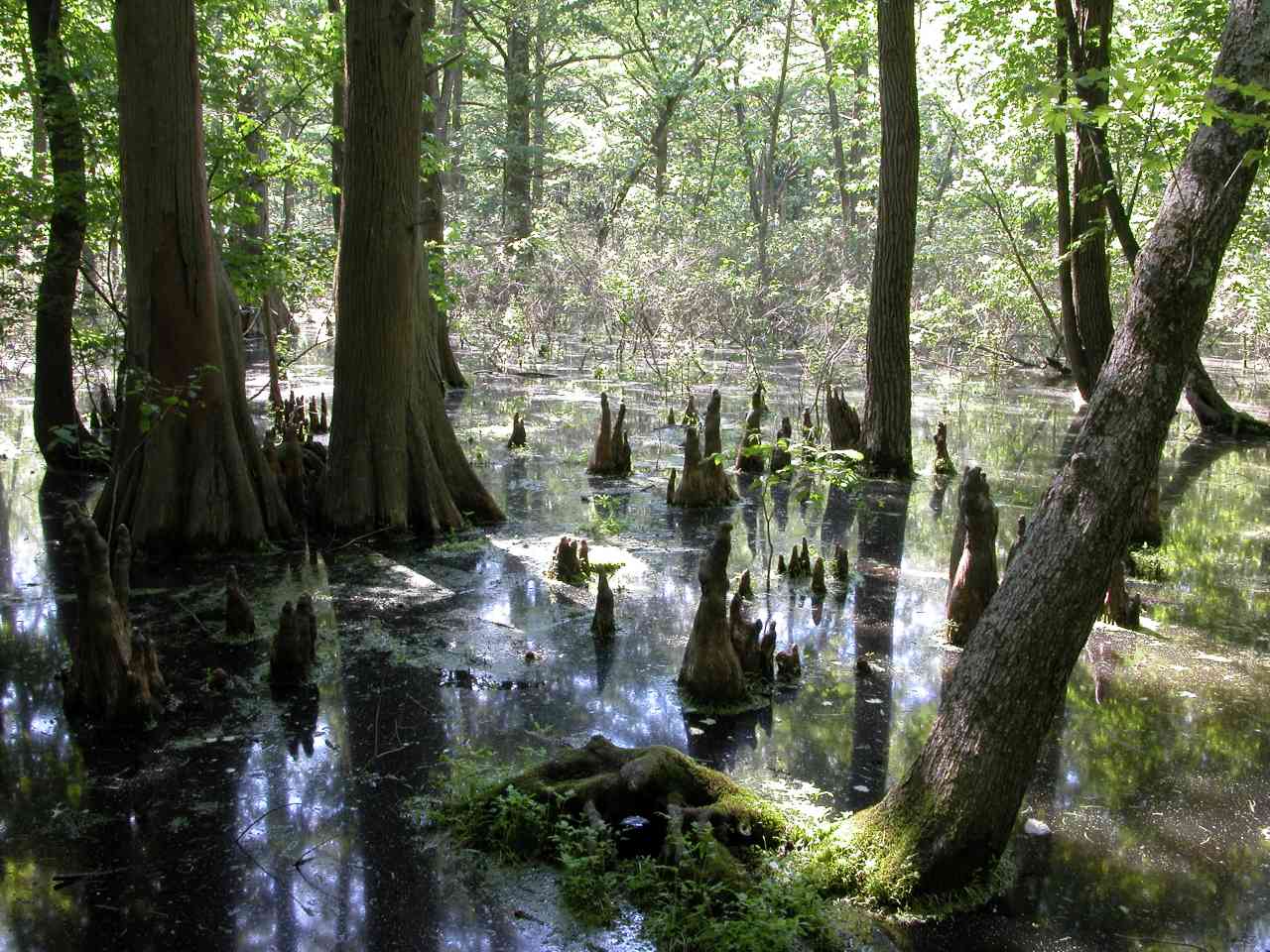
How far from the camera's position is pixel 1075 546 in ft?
11.8

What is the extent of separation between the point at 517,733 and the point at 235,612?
2.20 meters

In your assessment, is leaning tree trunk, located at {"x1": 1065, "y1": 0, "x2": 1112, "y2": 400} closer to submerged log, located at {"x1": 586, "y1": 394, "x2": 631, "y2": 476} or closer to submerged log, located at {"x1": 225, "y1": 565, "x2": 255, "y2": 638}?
submerged log, located at {"x1": 586, "y1": 394, "x2": 631, "y2": 476}

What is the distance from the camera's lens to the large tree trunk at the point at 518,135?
84.6 ft

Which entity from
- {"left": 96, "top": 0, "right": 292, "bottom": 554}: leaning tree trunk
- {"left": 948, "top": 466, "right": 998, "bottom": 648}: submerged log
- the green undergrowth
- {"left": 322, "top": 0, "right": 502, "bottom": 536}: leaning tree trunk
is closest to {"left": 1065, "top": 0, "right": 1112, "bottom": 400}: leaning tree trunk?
{"left": 948, "top": 466, "right": 998, "bottom": 648}: submerged log

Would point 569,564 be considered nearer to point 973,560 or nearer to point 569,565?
point 569,565

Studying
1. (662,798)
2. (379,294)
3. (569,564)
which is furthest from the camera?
(379,294)

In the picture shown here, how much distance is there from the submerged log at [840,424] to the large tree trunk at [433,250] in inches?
178

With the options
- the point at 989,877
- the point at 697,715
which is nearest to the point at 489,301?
the point at 697,715

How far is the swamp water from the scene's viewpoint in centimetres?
373

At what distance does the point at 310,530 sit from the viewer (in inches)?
352

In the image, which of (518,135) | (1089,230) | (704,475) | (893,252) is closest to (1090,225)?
(1089,230)

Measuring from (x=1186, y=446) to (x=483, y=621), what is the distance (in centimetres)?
1199

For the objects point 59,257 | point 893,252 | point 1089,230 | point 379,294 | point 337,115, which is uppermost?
point 337,115

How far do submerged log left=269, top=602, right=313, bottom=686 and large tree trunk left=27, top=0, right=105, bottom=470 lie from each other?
4.37 meters
